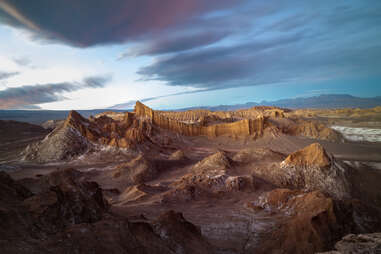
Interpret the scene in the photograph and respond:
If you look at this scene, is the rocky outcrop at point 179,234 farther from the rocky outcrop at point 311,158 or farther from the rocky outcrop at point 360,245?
the rocky outcrop at point 311,158

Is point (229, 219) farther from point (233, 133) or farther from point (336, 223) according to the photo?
point (233, 133)

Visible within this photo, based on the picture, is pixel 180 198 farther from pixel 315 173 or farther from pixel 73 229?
pixel 315 173

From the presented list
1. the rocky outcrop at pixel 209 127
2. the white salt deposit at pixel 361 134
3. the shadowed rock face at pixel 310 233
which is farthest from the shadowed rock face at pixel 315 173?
the white salt deposit at pixel 361 134

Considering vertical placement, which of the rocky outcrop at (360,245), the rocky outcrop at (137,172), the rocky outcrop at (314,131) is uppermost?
the rocky outcrop at (360,245)

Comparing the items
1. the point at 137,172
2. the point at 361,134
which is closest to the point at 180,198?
the point at 137,172

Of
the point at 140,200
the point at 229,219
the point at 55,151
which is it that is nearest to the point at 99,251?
the point at 229,219

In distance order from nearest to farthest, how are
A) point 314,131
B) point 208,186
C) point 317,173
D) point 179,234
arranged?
point 179,234
point 208,186
point 317,173
point 314,131
